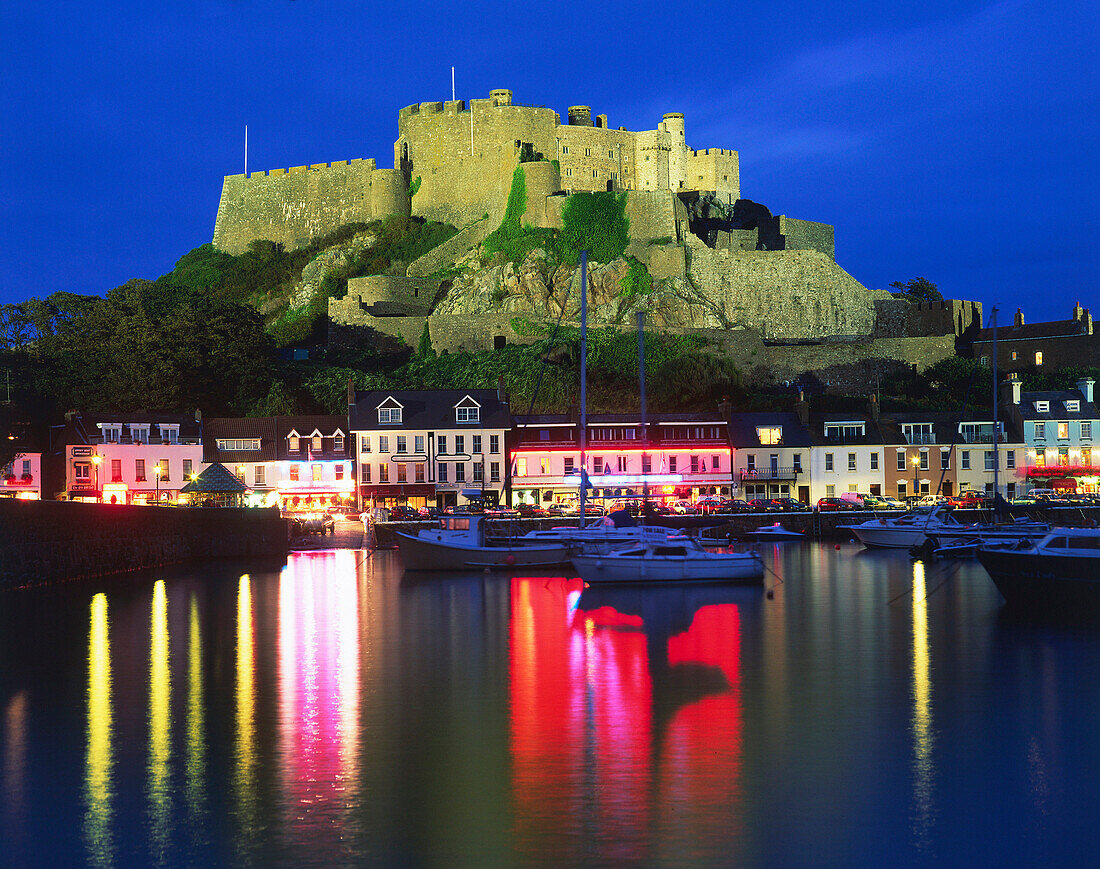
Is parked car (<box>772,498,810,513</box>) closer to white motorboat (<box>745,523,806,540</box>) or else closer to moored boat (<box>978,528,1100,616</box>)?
white motorboat (<box>745,523,806,540</box>)

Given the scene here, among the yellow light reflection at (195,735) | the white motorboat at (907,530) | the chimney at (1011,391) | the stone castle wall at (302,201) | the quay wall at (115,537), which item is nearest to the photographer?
the yellow light reflection at (195,735)

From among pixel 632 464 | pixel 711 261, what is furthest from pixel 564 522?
pixel 711 261

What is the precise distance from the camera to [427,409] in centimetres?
5516

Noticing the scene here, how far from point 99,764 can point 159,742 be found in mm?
1088

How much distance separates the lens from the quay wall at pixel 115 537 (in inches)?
1149

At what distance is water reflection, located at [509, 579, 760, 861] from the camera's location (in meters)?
10.8

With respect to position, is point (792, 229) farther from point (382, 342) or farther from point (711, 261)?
point (382, 342)

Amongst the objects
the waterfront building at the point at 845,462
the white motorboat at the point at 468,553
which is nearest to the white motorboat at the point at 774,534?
the waterfront building at the point at 845,462

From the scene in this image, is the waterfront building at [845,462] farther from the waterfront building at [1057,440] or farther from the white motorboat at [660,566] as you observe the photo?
the white motorboat at [660,566]

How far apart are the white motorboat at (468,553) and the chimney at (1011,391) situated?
31723 mm

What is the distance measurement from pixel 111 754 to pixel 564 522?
33.3 metres

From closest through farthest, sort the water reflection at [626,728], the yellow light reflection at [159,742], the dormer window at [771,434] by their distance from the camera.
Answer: the water reflection at [626,728], the yellow light reflection at [159,742], the dormer window at [771,434]

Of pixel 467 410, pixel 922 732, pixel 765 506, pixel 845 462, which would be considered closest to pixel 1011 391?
pixel 845 462

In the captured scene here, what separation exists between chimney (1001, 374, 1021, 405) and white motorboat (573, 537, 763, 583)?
3240 cm
